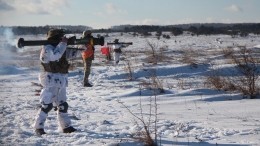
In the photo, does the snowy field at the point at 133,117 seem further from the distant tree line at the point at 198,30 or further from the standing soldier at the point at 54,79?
the distant tree line at the point at 198,30

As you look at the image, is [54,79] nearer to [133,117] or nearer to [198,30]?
[133,117]

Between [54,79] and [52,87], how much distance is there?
0.45 ft

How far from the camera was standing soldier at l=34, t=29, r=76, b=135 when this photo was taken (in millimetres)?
6496

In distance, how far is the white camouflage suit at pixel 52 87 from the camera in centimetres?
648

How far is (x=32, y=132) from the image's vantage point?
6609 mm

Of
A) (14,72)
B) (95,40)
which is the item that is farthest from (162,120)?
(14,72)

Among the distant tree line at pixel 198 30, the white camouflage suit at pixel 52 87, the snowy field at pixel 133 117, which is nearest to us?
the snowy field at pixel 133 117

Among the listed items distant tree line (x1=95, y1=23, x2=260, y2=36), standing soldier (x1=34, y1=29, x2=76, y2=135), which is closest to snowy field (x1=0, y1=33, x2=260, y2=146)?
standing soldier (x1=34, y1=29, x2=76, y2=135)

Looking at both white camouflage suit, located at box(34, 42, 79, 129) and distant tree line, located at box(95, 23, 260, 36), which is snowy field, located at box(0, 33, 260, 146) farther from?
distant tree line, located at box(95, 23, 260, 36)

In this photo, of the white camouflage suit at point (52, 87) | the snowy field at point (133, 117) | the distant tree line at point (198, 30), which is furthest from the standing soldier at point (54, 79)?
the distant tree line at point (198, 30)

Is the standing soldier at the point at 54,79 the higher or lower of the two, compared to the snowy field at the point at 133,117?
higher

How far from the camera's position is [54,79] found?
6.66 metres

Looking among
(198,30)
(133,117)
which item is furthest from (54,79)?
(198,30)

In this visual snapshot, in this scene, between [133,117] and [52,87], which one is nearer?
[52,87]
